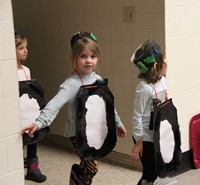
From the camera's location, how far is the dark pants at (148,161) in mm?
2689

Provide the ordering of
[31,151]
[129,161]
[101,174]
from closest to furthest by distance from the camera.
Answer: [31,151], [101,174], [129,161]

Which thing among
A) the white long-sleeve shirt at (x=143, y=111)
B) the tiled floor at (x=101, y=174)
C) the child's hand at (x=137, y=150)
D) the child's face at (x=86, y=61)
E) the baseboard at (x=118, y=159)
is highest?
the child's face at (x=86, y=61)

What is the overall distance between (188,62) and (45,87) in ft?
4.58

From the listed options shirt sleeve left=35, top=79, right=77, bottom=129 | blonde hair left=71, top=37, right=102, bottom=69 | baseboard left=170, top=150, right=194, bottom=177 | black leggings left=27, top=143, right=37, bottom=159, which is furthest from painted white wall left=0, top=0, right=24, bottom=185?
baseboard left=170, top=150, right=194, bottom=177

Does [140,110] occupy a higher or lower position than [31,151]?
higher

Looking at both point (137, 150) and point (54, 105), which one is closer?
point (54, 105)

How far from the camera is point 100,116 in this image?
253cm

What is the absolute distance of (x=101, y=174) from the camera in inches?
133

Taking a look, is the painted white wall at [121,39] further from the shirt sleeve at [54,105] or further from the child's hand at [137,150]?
the shirt sleeve at [54,105]

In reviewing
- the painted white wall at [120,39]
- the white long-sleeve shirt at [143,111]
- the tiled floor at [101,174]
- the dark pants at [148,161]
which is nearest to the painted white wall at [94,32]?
the painted white wall at [120,39]

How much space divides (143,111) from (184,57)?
79 cm

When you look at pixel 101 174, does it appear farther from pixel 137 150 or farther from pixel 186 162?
pixel 137 150

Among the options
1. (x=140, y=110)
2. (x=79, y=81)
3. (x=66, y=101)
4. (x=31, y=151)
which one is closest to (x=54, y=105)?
(x=66, y=101)

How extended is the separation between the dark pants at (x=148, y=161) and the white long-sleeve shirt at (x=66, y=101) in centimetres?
46
